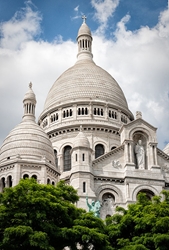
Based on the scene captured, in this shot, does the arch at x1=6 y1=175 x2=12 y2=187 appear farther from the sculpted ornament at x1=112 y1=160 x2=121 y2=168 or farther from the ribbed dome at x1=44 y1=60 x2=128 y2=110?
the ribbed dome at x1=44 y1=60 x2=128 y2=110

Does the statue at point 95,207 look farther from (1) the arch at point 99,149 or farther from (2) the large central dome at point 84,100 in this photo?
(2) the large central dome at point 84,100

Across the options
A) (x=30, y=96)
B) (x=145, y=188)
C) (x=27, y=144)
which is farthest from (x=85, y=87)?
(x=145, y=188)

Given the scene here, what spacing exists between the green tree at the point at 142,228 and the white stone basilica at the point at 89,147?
28.2 ft

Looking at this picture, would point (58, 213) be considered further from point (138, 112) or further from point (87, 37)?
point (87, 37)

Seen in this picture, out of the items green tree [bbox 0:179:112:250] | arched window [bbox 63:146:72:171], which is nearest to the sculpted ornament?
arched window [bbox 63:146:72:171]

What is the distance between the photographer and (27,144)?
158 ft

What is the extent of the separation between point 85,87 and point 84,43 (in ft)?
37.7

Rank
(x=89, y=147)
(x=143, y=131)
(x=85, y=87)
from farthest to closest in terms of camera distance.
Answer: (x=85, y=87)
(x=143, y=131)
(x=89, y=147)

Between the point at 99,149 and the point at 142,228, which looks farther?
the point at 99,149

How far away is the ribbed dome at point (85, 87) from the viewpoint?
61.9m

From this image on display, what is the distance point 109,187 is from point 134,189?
220 centimetres

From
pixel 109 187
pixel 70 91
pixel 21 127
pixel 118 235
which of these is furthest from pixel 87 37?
pixel 118 235

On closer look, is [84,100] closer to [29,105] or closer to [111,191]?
[29,105]

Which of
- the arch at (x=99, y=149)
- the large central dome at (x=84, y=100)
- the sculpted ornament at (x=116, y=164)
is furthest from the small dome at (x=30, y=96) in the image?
the sculpted ornament at (x=116, y=164)
